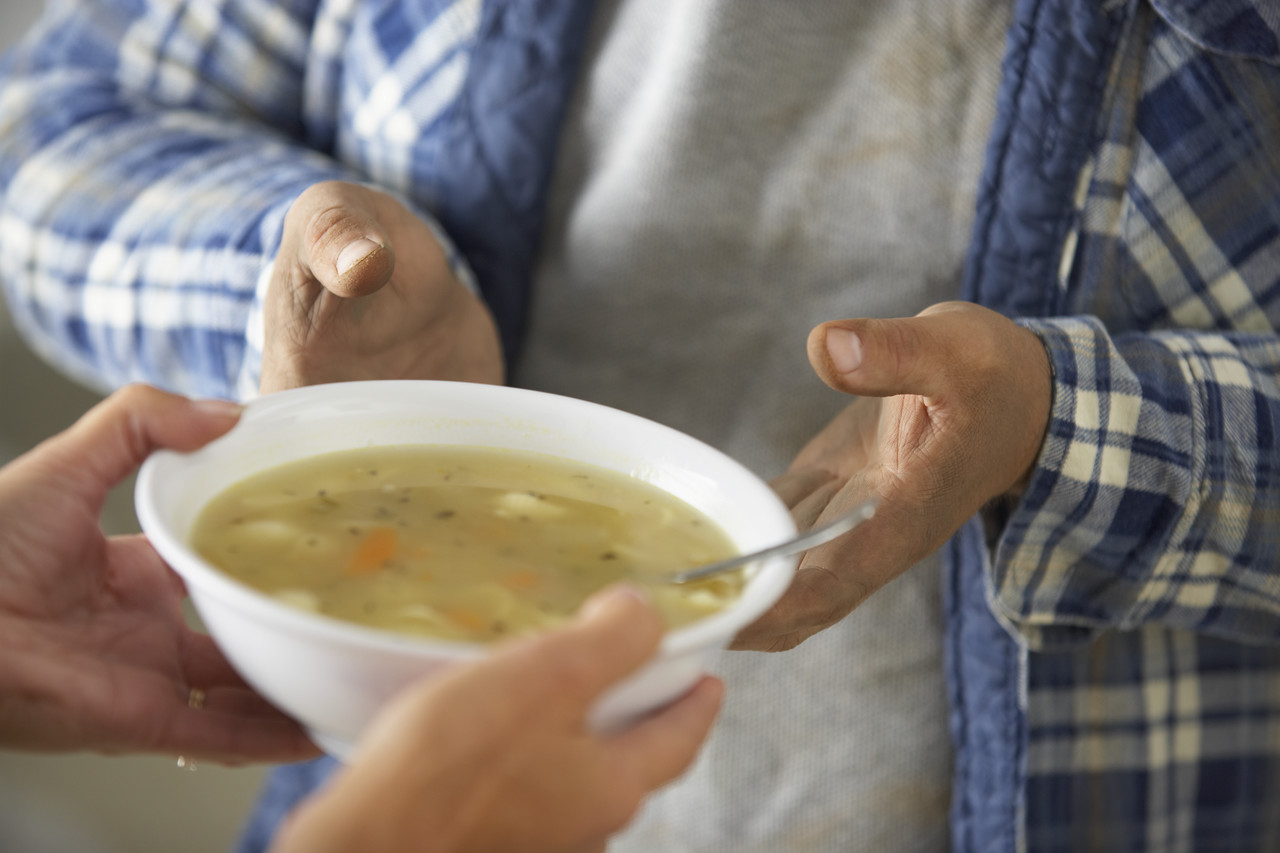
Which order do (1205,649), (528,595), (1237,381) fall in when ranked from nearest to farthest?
(528,595) < (1237,381) < (1205,649)

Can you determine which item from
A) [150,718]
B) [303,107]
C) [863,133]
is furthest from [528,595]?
[303,107]

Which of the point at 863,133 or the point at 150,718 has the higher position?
the point at 863,133

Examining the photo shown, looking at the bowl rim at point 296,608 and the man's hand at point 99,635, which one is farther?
the man's hand at point 99,635

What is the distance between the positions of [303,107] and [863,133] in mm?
724

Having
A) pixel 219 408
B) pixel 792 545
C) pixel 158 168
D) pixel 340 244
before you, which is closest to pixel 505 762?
pixel 792 545

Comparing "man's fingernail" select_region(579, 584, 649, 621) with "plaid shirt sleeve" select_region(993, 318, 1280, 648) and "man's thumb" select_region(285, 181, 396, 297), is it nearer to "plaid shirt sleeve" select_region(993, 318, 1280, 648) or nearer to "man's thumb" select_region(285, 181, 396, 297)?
"man's thumb" select_region(285, 181, 396, 297)

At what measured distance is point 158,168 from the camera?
1.15 metres

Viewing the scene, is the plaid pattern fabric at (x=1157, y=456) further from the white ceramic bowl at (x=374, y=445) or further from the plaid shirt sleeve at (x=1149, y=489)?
the white ceramic bowl at (x=374, y=445)

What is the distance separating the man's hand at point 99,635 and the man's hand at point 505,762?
25 cm

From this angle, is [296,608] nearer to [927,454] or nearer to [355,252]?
[355,252]

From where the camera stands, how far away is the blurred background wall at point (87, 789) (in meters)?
1.91

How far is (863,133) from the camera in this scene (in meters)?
0.99

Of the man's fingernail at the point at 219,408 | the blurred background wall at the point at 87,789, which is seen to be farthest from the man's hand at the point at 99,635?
the blurred background wall at the point at 87,789

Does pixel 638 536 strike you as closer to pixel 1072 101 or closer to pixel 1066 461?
pixel 1066 461
